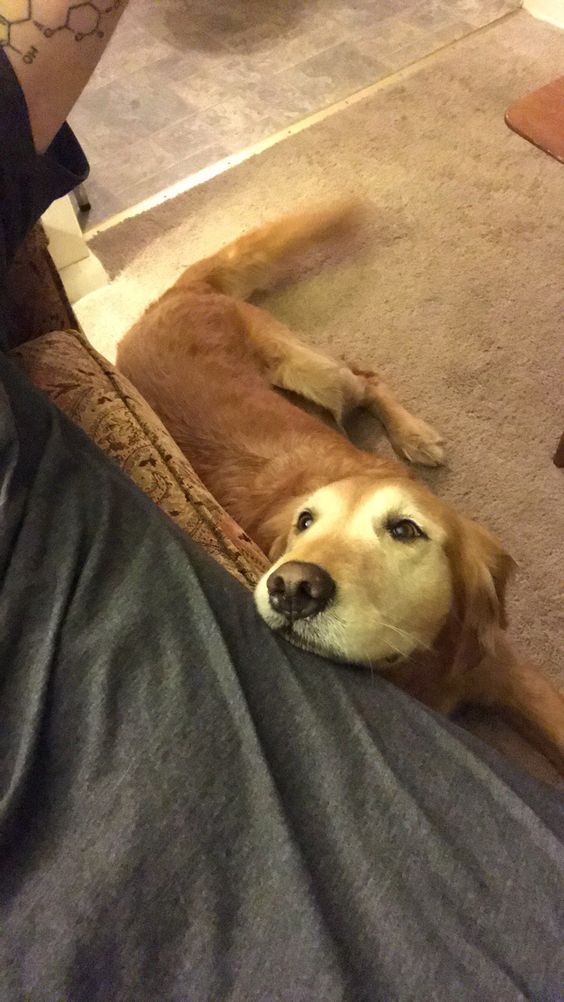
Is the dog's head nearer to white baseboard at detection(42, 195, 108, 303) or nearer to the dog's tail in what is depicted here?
the dog's tail

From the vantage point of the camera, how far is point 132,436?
0.99 meters

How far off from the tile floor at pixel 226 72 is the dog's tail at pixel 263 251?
0.71 metres

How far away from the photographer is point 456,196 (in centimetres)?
224

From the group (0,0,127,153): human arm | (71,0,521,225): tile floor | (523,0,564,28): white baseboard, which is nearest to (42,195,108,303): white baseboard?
(71,0,521,225): tile floor

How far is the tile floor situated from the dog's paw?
139cm

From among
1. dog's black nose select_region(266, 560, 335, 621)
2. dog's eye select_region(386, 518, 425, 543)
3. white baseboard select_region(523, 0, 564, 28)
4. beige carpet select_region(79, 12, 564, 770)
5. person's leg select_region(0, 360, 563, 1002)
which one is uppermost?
white baseboard select_region(523, 0, 564, 28)

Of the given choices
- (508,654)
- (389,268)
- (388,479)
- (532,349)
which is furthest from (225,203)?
(508,654)

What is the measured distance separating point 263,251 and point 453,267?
0.58 m

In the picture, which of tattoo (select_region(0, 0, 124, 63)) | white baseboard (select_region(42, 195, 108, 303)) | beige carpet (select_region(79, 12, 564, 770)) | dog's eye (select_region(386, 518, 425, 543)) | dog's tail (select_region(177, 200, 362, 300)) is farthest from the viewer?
white baseboard (select_region(42, 195, 108, 303))

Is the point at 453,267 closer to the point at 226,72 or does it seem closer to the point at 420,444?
the point at 420,444

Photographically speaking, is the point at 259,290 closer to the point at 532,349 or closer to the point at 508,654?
the point at 532,349

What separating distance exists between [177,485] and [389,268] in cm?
141

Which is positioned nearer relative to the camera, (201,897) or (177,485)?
(201,897)

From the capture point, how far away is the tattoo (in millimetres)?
759
